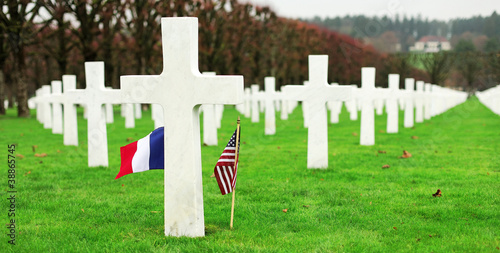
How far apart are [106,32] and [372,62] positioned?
6129cm

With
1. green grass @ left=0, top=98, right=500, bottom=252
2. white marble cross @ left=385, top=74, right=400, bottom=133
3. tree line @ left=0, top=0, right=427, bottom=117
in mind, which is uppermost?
tree line @ left=0, top=0, right=427, bottom=117

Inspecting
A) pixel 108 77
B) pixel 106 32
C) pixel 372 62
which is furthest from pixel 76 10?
pixel 372 62

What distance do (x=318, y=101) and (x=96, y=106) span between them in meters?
3.79

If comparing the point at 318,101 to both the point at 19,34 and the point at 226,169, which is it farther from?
the point at 19,34

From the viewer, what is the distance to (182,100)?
5.29 metres

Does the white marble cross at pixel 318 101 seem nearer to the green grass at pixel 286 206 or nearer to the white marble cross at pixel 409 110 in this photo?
the green grass at pixel 286 206

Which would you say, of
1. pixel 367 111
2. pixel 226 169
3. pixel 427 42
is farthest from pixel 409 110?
pixel 427 42

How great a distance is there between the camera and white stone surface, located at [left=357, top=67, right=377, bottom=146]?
13.2m

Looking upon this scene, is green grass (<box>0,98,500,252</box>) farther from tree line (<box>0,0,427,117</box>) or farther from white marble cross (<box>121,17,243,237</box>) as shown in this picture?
tree line (<box>0,0,427,117</box>)

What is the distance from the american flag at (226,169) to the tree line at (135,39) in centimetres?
2125

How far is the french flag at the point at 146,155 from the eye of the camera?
18.6 feet

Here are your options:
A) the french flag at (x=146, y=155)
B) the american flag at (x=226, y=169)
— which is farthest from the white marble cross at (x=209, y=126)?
the american flag at (x=226, y=169)

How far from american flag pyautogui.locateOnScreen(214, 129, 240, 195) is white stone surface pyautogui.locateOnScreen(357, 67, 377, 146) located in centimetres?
822

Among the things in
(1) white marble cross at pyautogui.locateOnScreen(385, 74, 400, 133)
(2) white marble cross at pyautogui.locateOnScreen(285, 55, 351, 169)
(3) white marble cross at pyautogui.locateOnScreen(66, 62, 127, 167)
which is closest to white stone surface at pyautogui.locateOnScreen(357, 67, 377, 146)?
(1) white marble cross at pyautogui.locateOnScreen(385, 74, 400, 133)
